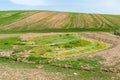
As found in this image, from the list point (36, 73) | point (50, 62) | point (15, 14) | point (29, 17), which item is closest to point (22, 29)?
point (29, 17)

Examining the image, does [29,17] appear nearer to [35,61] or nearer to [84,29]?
[84,29]

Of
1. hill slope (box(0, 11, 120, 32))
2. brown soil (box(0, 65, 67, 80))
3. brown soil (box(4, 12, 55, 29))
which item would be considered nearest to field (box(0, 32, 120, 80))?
brown soil (box(0, 65, 67, 80))

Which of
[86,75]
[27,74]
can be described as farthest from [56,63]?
[27,74]

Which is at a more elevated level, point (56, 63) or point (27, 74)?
point (27, 74)

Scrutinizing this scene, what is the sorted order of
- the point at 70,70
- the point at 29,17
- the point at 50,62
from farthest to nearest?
1. the point at 29,17
2. the point at 50,62
3. the point at 70,70

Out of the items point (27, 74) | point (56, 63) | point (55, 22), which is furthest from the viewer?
point (55, 22)

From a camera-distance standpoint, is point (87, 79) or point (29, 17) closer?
point (87, 79)

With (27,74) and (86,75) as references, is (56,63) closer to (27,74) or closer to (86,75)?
(86,75)

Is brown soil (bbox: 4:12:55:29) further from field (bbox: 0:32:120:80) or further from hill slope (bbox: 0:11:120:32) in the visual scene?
field (bbox: 0:32:120:80)
